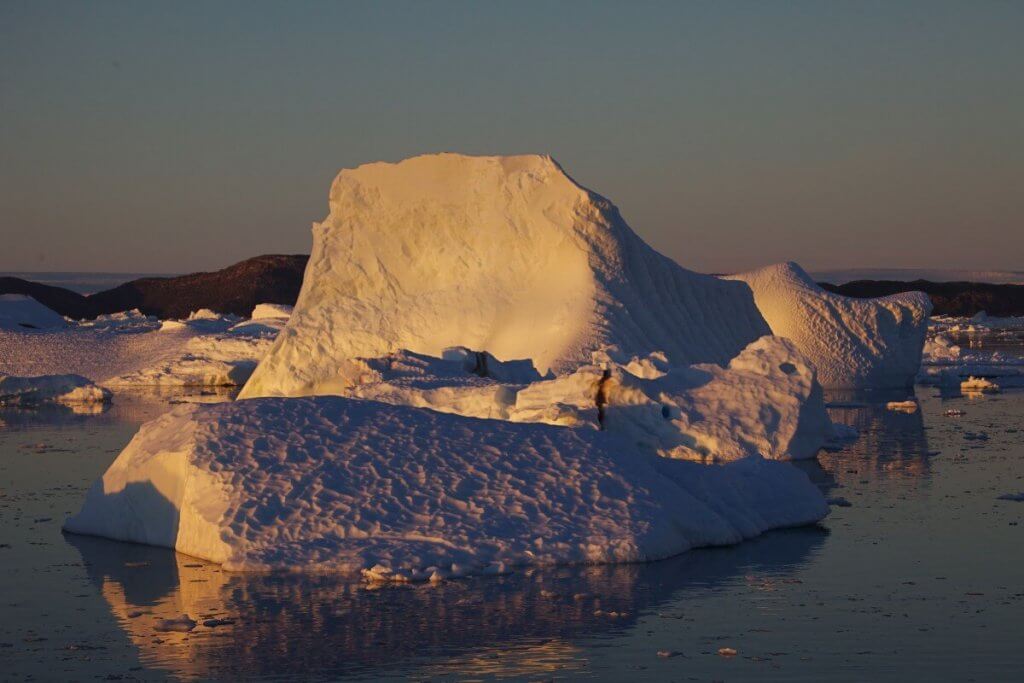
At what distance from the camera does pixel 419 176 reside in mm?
21844

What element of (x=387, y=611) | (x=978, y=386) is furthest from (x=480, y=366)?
(x=387, y=611)

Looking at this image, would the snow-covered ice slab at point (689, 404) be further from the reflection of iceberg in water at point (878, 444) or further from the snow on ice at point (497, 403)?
the reflection of iceberg in water at point (878, 444)

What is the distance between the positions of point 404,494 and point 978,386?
17.1 m

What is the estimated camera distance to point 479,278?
70.7 feet

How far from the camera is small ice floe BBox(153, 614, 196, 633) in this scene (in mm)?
6762

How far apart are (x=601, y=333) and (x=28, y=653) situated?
13314 millimetres

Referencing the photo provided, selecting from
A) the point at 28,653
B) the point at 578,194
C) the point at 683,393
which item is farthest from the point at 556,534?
the point at 578,194

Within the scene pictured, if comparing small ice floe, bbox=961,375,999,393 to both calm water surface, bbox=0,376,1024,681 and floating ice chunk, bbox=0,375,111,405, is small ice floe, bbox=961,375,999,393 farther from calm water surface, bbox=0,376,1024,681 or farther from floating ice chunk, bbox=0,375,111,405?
floating ice chunk, bbox=0,375,111,405

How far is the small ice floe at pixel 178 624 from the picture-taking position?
676 cm

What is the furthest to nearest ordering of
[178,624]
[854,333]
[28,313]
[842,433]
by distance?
[28,313] → [854,333] → [842,433] → [178,624]

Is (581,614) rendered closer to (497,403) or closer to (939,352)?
(497,403)

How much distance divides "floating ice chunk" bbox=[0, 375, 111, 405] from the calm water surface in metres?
14.6

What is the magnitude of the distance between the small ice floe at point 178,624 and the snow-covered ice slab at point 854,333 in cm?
1824

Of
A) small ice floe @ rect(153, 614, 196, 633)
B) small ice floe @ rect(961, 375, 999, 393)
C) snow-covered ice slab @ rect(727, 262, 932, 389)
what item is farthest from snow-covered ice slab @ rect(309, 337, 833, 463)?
snow-covered ice slab @ rect(727, 262, 932, 389)
